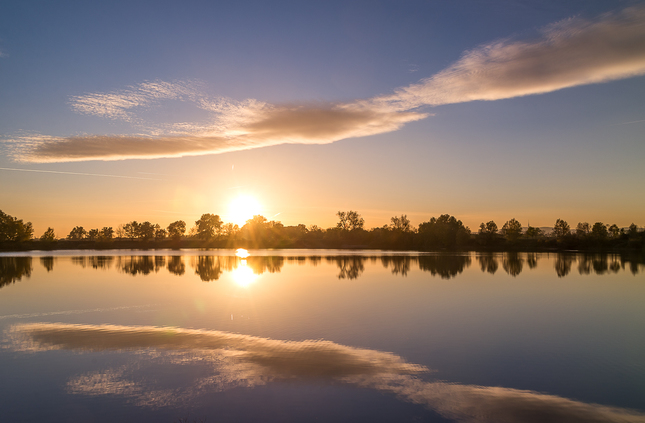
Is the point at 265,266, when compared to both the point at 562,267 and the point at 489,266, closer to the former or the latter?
the point at 489,266

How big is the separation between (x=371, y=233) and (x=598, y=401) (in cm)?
15726

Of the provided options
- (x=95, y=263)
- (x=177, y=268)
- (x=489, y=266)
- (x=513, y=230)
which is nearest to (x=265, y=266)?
(x=177, y=268)

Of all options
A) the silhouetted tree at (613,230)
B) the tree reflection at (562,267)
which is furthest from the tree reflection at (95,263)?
the silhouetted tree at (613,230)

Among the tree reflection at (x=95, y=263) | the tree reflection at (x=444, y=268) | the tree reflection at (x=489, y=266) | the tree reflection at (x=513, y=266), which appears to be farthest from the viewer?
the tree reflection at (x=95, y=263)

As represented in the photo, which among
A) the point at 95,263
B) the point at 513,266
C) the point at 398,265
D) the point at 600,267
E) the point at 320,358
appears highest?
the point at 95,263

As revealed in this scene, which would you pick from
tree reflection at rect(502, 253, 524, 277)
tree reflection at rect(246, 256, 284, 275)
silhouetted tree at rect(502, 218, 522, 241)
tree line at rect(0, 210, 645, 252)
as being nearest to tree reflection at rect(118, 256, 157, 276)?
tree reflection at rect(246, 256, 284, 275)

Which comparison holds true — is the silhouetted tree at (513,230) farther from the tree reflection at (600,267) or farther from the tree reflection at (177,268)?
the tree reflection at (177,268)

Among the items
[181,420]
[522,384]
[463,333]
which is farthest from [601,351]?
[181,420]

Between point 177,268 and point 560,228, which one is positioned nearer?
point 177,268

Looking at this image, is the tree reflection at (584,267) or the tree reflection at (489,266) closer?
the tree reflection at (584,267)

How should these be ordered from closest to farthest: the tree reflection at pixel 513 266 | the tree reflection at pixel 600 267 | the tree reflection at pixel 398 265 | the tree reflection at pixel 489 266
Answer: the tree reflection at pixel 398 265, the tree reflection at pixel 513 266, the tree reflection at pixel 600 267, the tree reflection at pixel 489 266

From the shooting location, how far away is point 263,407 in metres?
9.26

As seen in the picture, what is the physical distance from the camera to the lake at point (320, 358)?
9297 millimetres

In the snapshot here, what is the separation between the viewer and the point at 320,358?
12.9 meters
